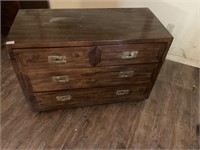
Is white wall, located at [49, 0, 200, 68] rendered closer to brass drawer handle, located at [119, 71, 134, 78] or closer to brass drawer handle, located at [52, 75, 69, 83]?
brass drawer handle, located at [119, 71, 134, 78]

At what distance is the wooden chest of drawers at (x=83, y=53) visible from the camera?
0.97m

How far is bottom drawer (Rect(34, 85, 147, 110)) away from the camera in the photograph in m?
1.24

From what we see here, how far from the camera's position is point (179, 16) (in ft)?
5.53

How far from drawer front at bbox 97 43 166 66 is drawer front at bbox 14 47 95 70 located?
4.3 inches

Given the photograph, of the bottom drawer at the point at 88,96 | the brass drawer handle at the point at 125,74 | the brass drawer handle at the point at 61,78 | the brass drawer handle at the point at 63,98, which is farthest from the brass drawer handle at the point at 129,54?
the brass drawer handle at the point at 63,98

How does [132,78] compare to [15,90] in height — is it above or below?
above

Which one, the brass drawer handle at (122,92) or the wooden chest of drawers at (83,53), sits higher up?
the wooden chest of drawers at (83,53)

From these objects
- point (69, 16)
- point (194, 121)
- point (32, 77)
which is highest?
point (69, 16)

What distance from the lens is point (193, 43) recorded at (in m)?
1.77

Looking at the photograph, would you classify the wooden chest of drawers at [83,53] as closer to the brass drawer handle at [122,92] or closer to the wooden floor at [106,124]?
the brass drawer handle at [122,92]

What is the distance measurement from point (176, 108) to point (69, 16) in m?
1.12

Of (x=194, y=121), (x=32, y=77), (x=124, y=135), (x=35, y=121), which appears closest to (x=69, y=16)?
(x=32, y=77)

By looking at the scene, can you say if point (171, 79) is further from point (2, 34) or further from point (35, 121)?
point (2, 34)

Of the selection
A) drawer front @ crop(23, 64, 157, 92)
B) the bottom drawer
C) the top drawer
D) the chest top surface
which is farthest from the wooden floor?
the chest top surface
